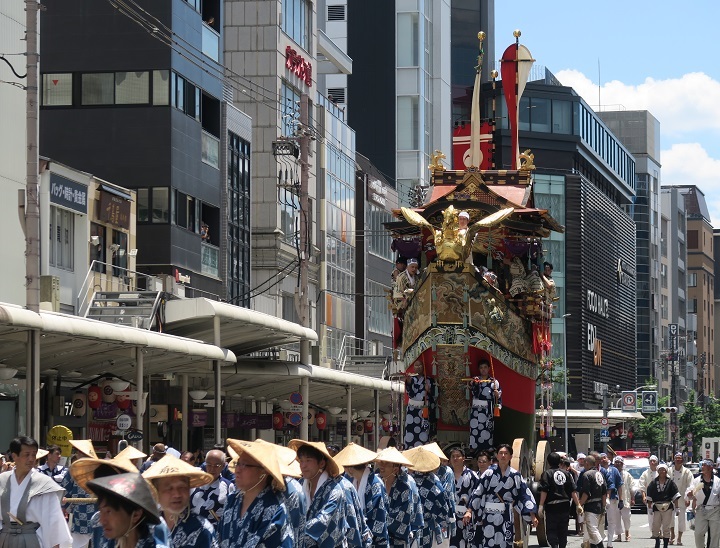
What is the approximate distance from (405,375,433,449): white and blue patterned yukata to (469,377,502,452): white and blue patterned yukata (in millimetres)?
704

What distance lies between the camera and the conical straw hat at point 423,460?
1811 cm

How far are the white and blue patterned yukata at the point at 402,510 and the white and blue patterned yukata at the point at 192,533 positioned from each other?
5.79m

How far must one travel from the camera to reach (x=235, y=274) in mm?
54094

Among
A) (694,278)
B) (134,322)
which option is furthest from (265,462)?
(694,278)

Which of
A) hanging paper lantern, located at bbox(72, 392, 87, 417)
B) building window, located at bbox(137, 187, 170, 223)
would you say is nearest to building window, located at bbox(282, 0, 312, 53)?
building window, located at bbox(137, 187, 170, 223)

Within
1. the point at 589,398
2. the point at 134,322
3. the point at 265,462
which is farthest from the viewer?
the point at 589,398

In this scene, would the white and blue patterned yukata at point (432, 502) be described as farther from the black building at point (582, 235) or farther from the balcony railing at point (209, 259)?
the black building at point (582, 235)

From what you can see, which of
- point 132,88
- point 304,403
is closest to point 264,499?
point 304,403

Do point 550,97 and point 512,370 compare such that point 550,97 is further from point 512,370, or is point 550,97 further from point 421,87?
point 512,370

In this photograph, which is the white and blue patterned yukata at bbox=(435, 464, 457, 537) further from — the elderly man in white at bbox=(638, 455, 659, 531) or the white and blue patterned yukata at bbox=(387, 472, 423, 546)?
the elderly man in white at bbox=(638, 455, 659, 531)

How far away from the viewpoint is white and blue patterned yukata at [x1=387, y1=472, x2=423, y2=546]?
16.2m

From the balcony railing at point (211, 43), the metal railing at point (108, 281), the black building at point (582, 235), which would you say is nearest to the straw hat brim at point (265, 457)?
the metal railing at point (108, 281)

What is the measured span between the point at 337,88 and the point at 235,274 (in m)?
41.6

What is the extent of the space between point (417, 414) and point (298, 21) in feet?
130
